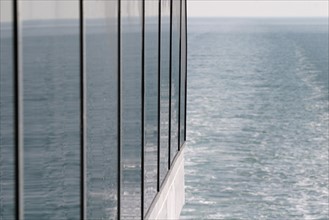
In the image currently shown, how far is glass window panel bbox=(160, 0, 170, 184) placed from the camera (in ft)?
41.2

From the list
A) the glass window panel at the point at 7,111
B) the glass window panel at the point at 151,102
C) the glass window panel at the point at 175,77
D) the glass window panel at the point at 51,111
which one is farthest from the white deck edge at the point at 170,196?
the glass window panel at the point at 7,111

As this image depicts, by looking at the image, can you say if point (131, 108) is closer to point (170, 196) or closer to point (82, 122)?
point (82, 122)

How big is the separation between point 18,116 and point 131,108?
4726mm

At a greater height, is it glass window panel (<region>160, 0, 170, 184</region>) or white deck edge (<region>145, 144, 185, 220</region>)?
glass window panel (<region>160, 0, 170, 184</region>)

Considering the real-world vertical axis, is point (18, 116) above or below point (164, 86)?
above

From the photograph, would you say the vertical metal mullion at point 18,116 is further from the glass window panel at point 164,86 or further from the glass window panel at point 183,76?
the glass window panel at point 183,76

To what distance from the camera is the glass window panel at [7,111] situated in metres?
4.99

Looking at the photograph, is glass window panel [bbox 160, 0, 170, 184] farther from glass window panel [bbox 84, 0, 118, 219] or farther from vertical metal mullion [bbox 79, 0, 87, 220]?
vertical metal mullion [bbox 79, 0, 87, 220]

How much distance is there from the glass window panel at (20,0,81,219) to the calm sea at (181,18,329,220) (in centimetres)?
1912

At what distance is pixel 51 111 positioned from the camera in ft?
22.1

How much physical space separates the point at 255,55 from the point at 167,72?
93.2 m

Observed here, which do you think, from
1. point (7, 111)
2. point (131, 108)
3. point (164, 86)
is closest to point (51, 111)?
point (7, 111)

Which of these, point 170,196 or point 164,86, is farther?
point 170,196

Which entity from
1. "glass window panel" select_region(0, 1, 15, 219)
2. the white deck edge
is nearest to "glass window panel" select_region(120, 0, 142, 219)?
the white deck edge
